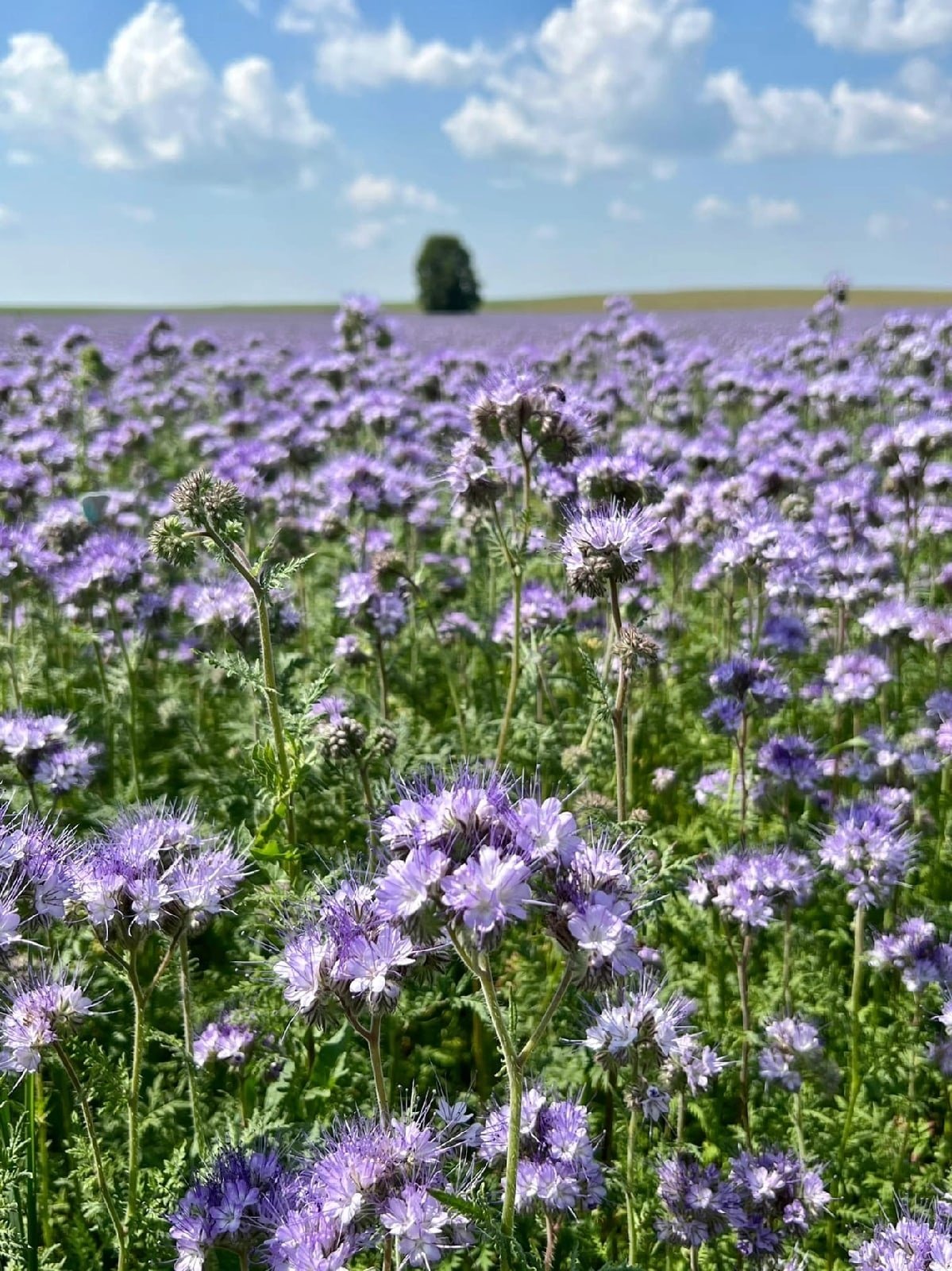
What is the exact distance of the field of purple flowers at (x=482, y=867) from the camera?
7.45 ft

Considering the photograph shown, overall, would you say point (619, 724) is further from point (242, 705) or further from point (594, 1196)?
point (242, 705)

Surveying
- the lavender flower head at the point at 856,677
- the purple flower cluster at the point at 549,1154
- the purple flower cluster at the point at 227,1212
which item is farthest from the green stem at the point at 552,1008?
A: the lavender flower head at the point at 856,677

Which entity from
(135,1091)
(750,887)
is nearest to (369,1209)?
(135,1091)

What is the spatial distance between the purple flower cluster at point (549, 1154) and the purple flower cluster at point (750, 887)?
0.99 m

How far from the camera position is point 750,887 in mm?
3451

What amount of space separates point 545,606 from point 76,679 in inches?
127

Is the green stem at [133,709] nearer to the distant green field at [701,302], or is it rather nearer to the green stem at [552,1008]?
the green stem at [552,1008]

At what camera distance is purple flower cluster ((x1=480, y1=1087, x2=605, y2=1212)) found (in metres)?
2.51

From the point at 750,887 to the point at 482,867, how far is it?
1785 mm

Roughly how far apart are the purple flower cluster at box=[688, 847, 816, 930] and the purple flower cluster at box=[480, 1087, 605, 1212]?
994 millimetres

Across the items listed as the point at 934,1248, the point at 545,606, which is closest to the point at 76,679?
the point at 545,606

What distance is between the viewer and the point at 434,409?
919 cm

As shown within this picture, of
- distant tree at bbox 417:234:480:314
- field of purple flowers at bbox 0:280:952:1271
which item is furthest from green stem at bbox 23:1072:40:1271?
distant tree at bbox 417:234:480:314

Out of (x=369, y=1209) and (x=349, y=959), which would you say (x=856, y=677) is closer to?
(x=349, y=959)
